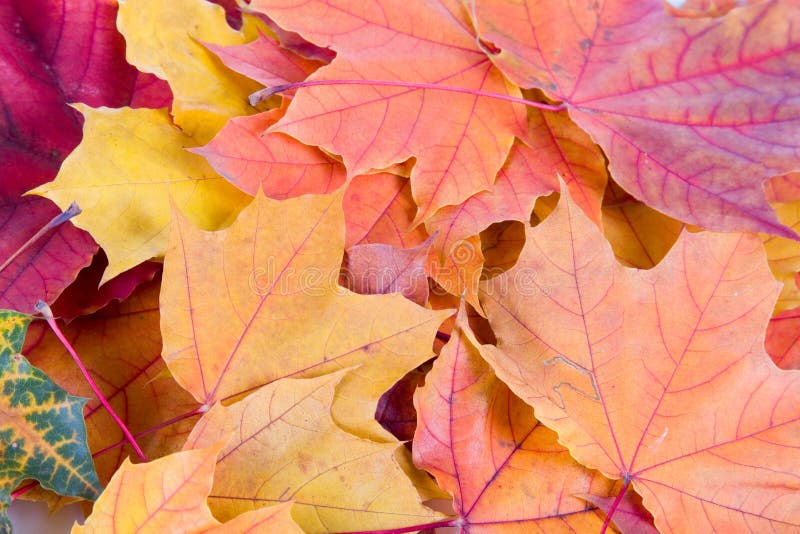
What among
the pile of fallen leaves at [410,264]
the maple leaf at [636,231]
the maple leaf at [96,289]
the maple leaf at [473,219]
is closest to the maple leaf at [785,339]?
the pile of fallen leaves at [410,264]

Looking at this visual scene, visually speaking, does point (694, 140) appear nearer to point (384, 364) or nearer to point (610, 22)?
point (610, 22)

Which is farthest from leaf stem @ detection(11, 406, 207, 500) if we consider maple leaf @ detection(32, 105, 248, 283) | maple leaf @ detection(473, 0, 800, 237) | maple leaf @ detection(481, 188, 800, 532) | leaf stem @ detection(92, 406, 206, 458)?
maple leaf @ detection(473, 0, 800, 237)

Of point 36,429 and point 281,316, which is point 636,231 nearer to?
point 281,316

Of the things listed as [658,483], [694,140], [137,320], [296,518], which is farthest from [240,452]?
[694,140]

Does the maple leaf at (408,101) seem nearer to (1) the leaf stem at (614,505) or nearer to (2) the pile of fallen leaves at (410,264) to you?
(2) the pile of fallen leaves at (410,264)

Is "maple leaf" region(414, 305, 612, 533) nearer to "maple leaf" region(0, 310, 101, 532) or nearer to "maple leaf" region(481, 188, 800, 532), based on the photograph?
"maple leaf" region(481, 188, 800, 532)
